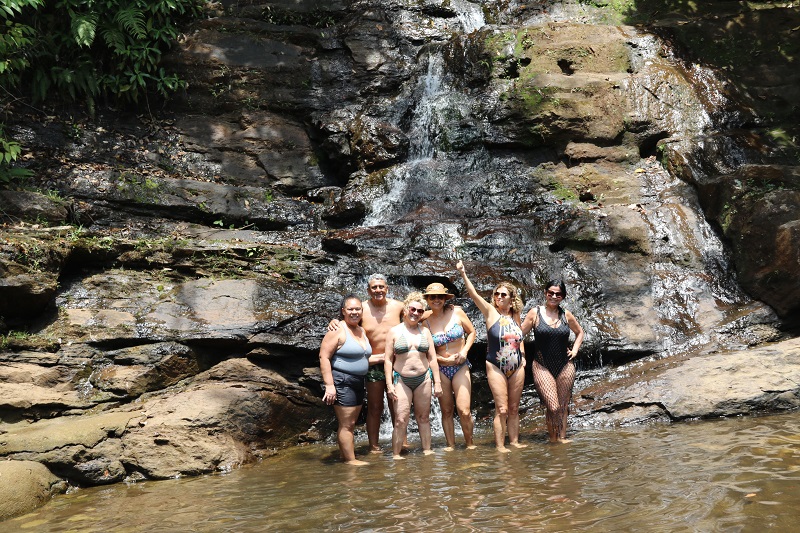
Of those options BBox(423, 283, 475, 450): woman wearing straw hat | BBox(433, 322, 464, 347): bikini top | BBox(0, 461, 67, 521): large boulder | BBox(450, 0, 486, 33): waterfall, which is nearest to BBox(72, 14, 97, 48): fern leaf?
BBox(450, 0, 486, 33): waterfall

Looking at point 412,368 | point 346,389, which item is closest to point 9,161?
point 346,389

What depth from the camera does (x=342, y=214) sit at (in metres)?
12.2

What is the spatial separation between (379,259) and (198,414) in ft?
12.2

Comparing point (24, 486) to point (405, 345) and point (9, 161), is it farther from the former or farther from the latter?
point (9, 161)

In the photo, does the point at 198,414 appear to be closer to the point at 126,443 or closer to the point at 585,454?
the point at 126,443

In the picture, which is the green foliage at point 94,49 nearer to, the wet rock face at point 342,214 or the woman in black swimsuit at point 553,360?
the wet rock face at point 342,214

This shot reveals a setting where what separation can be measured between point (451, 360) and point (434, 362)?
0.75ft

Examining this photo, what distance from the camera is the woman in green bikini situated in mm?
6992

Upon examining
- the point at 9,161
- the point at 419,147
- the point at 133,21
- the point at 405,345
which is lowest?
the point at 405,345

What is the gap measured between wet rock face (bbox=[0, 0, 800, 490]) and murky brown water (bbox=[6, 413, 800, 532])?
2.82 ft

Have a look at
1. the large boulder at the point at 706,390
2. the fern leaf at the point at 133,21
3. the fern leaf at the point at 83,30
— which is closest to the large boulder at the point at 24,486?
the large boulder at the point at 706,390

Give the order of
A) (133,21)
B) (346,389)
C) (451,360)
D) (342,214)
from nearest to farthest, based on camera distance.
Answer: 1. (346,389)
2. (451,360)
3. (342,214)
4. (133,21)

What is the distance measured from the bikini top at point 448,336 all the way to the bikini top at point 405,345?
25 cm

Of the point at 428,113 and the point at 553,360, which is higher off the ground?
the point at 428,113
